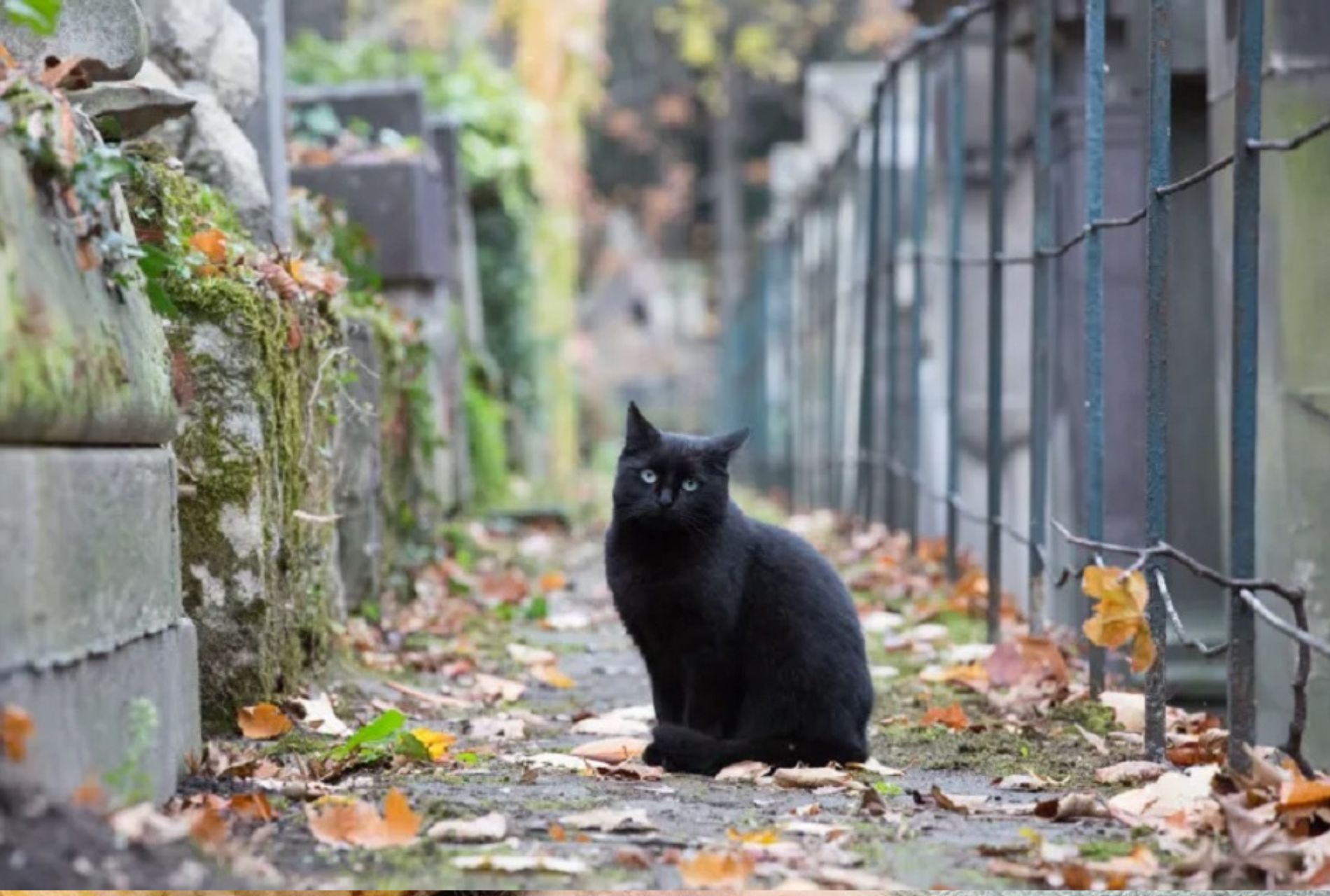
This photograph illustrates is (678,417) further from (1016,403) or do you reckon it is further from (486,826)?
(486,826)

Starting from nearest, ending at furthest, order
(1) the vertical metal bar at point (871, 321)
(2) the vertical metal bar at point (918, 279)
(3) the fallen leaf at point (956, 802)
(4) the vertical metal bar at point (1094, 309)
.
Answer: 1. (3) the fallen leaf at point (956, 802)
2. (4) the vertical metal bar at point (1094, 309)
3. (2) the vertical metal bar at point (918, 279)
4. (1) the vertical metal bar at point (871, 321)

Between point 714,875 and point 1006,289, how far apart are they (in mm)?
6908

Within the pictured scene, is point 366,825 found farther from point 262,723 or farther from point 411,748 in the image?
point 262,723

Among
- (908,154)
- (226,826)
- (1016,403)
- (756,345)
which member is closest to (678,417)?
(756,345)

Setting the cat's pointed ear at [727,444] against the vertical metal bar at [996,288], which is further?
the vertical metal bar at [996,288]

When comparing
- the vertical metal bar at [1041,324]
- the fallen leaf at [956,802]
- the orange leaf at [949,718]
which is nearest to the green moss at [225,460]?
the fallen leaf at [956,802]

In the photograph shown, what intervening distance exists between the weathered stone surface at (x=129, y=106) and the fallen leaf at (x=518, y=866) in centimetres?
182

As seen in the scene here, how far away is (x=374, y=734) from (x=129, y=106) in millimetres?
1518

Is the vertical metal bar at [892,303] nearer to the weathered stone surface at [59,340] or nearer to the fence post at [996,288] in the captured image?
the fence post at [996,288]

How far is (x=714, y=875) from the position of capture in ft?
9.28

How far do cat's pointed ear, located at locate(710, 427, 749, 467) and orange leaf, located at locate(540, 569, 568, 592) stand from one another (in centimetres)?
370

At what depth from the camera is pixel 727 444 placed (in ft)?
15.7

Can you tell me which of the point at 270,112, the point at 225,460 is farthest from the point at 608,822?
the point at 270,112

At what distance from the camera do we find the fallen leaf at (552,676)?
19.2 feet
